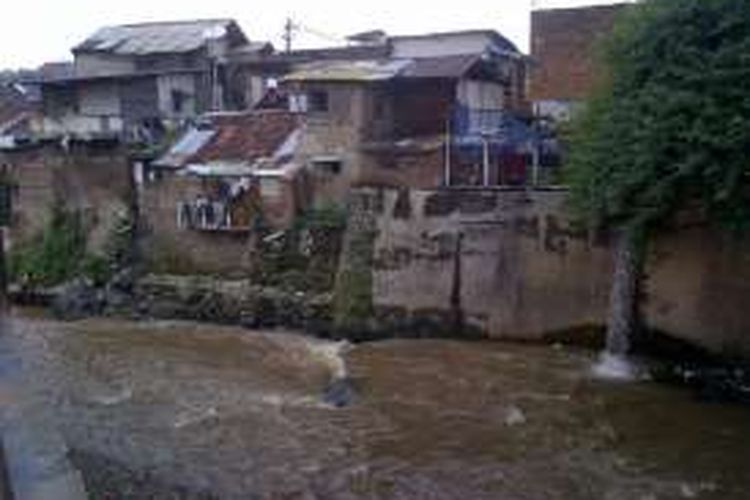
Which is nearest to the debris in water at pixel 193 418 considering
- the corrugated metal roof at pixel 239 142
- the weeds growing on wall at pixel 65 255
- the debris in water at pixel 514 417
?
the debris in water at pixel 514 417

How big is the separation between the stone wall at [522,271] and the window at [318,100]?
5.55 metres

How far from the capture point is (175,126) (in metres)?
37.1

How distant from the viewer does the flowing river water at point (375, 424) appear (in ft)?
49.9

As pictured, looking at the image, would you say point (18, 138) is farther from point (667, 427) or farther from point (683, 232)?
point (667, 427)

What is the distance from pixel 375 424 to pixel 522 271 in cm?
755

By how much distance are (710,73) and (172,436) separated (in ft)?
33.7

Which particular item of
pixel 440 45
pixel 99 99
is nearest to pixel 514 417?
pixel 440 45

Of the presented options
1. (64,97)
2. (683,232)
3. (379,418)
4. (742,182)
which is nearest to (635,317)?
(683,232)

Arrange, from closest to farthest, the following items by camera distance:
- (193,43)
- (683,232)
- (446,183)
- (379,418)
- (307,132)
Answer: (379,418) < (683,232) < (446,183) < (307,132) < (193,43)

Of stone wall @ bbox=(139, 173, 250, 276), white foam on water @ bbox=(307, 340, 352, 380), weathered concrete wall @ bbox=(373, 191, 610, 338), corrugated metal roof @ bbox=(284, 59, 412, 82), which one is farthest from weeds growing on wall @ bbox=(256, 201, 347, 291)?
corrugated metal roof @ bbox=(284, 59, 412, 82)

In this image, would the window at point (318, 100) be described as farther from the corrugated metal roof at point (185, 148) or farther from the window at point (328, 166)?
the corrugated metal roof at point (185, 148)

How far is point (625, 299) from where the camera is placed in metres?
22.8

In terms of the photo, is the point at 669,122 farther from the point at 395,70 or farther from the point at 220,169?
the point at 220,169

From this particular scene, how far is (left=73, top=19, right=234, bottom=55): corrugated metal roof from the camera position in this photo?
42.0 meters
